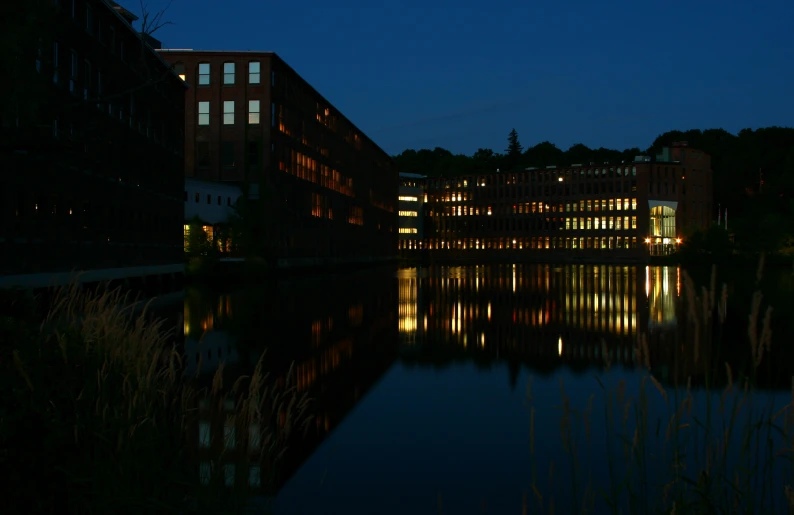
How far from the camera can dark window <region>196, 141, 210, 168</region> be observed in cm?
7075

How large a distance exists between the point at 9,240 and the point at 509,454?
2802 cm

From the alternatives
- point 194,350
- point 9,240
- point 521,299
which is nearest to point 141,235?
point 9,240

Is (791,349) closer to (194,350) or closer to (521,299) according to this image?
(194,350)

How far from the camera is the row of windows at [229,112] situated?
230ft

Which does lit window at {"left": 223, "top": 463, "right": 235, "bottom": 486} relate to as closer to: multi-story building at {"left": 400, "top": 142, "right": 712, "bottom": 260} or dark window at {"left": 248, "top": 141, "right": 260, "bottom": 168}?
dark window at {"left": 248, "top": 141, "right": 260, "bottom": 168}

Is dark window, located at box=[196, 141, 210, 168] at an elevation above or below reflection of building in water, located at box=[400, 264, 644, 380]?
above

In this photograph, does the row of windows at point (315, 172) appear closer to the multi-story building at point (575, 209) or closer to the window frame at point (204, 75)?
the window frame at point (204, 75)

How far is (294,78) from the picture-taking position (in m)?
79.3

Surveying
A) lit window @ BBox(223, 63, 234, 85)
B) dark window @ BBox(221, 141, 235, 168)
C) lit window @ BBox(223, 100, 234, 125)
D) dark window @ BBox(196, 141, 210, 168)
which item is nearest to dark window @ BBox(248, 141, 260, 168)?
dark window @ BBox(221, 141, 235, 168)

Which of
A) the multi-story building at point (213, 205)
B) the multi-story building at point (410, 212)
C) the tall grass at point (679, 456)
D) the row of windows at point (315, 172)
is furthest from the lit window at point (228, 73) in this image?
the multi-story building at point (410, 212)

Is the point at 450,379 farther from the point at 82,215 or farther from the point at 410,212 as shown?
the point at 410,212

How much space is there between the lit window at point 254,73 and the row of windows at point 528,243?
9684cm

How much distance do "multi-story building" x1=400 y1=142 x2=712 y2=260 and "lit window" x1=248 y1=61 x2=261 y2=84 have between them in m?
94.2

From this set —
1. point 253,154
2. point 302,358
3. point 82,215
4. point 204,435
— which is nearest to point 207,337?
point 302,358
